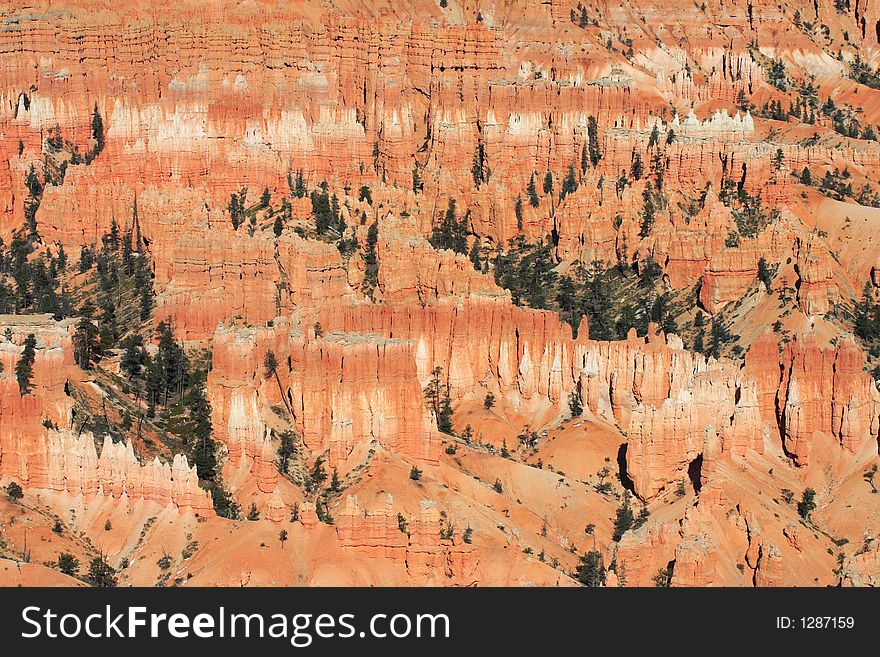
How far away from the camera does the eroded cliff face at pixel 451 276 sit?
105m

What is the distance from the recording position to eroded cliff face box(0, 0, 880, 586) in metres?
105

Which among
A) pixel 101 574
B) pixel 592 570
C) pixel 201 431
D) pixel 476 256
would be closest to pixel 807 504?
pixel 592 570

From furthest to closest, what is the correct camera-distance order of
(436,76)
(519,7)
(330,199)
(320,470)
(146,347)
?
1. (519,7)
2. (436,76)
3. (330,199)
4. (146,347)
5. (320,470)

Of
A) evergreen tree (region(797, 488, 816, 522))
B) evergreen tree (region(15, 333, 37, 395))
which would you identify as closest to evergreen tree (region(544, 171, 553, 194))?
evergreen tree (region(797, 488, 816, 522))

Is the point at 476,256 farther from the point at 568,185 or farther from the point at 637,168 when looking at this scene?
the point at 637,168

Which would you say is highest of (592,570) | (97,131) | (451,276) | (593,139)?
(97,131)

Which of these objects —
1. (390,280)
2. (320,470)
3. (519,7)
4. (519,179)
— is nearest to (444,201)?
(519,179)

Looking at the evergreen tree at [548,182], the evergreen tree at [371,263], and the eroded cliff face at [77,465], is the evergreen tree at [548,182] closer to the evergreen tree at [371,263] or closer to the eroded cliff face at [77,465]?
the evergreen tree at [371,263]

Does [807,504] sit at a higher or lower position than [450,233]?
lower

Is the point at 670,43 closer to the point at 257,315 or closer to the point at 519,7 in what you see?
the point at 519,7

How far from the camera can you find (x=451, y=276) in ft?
431

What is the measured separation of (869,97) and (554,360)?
172ft

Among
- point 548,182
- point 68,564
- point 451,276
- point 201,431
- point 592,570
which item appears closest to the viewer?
point 68,564

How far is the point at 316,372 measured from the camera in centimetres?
11694
